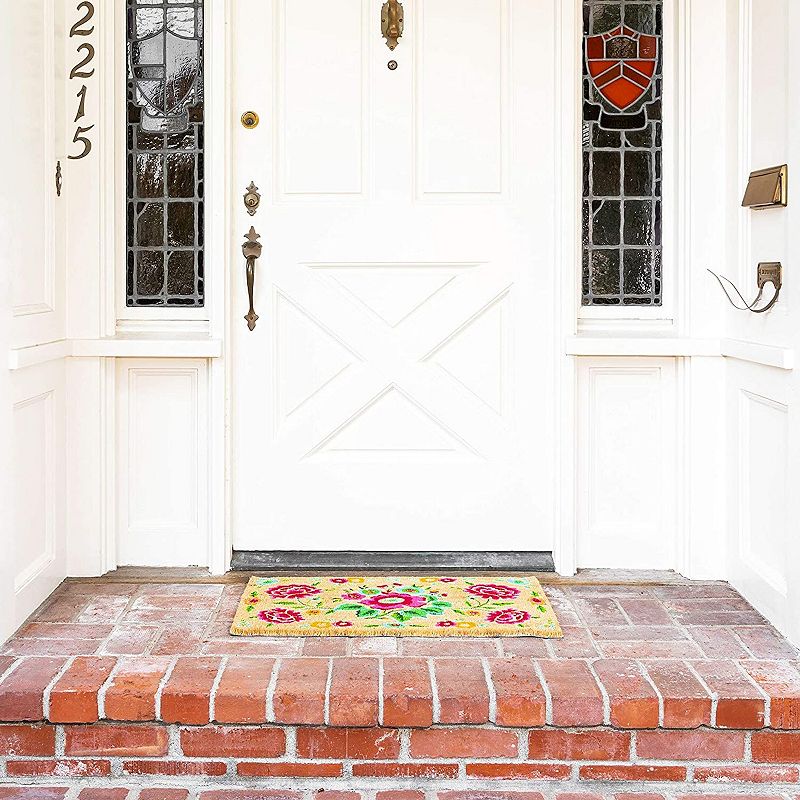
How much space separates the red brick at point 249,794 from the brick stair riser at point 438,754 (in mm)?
38

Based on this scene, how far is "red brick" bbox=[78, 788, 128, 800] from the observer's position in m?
2.53

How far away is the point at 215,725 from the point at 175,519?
1089 millimetres

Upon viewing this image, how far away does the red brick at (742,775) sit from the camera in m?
2.59

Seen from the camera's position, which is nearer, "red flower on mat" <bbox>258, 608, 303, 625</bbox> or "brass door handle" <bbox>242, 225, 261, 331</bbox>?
"red flower on mat" <bbox>258, 608, 303, 625</bbox>

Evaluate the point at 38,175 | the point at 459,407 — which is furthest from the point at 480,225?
the point at 38,175

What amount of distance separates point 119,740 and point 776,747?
153 cm

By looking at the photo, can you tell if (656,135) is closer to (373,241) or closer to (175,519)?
(373,241)

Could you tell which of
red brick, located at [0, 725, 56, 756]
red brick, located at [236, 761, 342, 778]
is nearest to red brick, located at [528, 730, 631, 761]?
red brick, located at [236, 761, 342, 778]

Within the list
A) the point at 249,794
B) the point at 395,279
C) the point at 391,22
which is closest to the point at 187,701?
the point at 249,794

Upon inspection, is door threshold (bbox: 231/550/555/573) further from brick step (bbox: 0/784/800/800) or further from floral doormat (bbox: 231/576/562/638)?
brick step (bbox: 0/784/800/800)

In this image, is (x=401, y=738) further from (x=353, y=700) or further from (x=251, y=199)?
(x=251, y=199)

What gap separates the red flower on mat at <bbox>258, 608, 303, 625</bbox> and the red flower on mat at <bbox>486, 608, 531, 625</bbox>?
53 centimetres

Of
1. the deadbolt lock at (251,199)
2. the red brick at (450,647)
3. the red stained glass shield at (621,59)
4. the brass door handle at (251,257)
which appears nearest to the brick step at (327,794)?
the red brick at (450,647)

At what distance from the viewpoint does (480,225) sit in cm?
352
